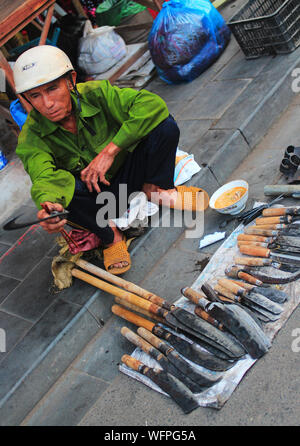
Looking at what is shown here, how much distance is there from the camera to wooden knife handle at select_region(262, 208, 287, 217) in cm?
292

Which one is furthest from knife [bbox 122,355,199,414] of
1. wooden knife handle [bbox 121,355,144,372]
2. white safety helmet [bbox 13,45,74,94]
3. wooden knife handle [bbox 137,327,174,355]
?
white safety helmet [bbox 13,45,74,94]

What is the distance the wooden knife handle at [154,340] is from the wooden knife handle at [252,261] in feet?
2.43

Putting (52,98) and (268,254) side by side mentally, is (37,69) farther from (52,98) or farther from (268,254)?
(268,254)

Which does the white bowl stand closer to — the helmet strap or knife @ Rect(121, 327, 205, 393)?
the helmet strap

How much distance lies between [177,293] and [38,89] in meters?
1.65

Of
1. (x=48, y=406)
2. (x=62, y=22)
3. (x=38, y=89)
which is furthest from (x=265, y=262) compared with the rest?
(x=62, y=22)

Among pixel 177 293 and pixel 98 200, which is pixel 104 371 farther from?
pixel 98 200

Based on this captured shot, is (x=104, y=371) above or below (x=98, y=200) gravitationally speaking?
below

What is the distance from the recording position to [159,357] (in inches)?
96.3

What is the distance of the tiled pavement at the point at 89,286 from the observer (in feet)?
8.77

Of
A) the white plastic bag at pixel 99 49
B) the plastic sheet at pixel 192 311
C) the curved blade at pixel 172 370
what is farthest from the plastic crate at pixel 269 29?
the curved blade at pixel 172 370

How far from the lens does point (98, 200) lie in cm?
308

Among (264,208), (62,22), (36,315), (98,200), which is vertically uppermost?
(62,22)

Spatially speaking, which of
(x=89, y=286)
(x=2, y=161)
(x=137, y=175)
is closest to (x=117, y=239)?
(x=89, y=286)
